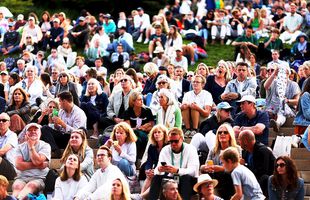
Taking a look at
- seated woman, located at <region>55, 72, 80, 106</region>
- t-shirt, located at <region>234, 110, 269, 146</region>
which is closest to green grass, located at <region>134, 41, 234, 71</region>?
seated woman, located at <region>55, 72, 80, 106</region>

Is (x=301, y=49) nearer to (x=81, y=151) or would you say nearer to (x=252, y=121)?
(x=252, y=121)

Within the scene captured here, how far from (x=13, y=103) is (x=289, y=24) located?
14497 millimetres

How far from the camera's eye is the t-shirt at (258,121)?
1919 centimetres

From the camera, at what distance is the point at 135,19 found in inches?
1468

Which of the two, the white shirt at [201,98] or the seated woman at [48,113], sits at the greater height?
the white shirt at [201,98]

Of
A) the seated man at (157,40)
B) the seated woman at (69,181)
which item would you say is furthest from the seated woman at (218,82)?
the seated man at (157,40)

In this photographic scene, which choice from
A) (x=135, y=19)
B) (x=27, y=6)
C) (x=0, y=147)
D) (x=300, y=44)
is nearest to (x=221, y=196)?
Answer: (x=0, y=147)

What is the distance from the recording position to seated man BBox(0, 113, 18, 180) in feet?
63.4

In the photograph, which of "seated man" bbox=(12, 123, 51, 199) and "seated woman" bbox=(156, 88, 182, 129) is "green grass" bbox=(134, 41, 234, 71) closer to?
→ "seated woman" bbox=(156, 88, 182, 129)

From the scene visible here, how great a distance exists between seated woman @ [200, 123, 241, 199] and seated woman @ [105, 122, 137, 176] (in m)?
1.36

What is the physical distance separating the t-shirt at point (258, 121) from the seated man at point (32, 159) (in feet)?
10.3

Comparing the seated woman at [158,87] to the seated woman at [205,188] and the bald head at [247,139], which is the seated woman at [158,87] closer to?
the bald head at [247,139]

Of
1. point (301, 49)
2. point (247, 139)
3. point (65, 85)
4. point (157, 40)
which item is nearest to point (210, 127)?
point (247, 139)

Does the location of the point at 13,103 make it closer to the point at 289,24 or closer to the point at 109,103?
the point at 109,103
